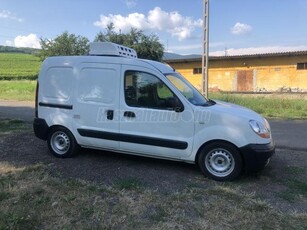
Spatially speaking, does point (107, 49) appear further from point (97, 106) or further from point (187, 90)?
point (187, 90)

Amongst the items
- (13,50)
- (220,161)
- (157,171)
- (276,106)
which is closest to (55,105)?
(157,171)

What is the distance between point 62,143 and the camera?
6.76 meters

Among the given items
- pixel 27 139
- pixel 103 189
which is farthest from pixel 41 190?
pixel 27 139

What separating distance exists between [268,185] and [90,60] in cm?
381

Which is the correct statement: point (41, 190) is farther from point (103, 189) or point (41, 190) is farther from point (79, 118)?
point (79, 118)

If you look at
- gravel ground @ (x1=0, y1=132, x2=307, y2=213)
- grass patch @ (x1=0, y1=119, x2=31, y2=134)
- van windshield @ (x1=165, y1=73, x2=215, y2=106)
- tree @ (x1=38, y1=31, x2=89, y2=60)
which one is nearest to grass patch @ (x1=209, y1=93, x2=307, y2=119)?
gravel ground @ (x1=0, y1=132, x2=307, y2=213)

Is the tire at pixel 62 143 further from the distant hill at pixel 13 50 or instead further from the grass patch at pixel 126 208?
the distant hill at pixel 13 50

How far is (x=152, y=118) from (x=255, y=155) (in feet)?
5.85

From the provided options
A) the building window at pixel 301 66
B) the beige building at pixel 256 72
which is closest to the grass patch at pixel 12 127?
the beige building at pixel 256 72

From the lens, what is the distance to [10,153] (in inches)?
275

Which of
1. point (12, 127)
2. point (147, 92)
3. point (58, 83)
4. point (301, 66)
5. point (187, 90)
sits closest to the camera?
point (147, 92)

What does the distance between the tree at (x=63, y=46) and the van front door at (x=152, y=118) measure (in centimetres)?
4543

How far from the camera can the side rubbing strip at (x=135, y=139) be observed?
571 centimetres

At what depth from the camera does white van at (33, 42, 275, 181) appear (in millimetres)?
5430
